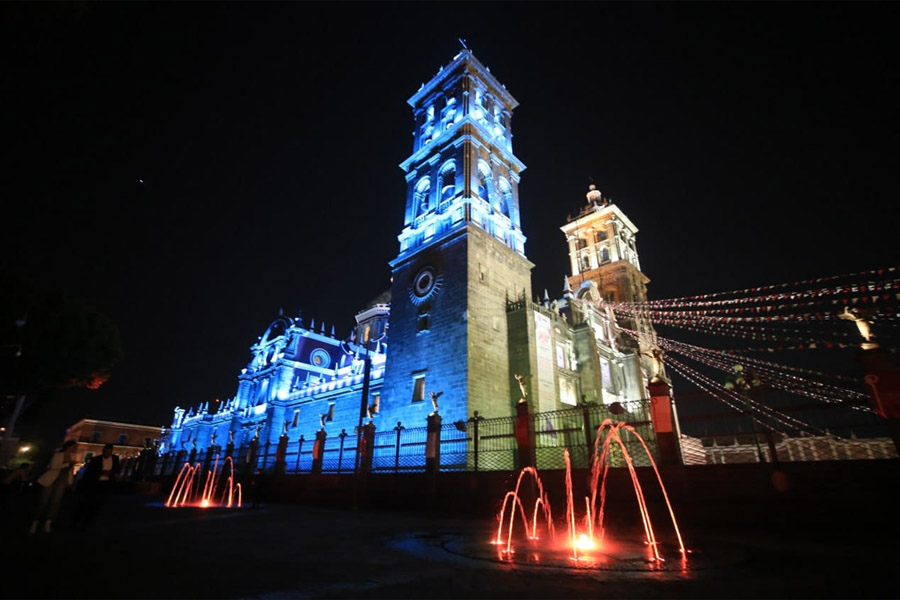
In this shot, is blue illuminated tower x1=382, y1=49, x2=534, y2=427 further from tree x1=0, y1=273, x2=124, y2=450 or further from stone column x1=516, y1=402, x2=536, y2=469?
tree x1=0, y1=273, x2=124, y2=450

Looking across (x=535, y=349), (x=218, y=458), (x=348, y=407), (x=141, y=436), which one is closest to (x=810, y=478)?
(x=535, y=349)

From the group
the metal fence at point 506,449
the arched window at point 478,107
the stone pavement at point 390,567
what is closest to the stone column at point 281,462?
the metal fence at point 506,449

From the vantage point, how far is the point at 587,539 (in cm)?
716

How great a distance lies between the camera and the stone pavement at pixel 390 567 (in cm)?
382

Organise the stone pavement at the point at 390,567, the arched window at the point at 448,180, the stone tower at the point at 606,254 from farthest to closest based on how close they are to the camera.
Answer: the stone tower at the point at 606,254, the arched window at the point at 448,180, the stone pavement at the point at 390,567

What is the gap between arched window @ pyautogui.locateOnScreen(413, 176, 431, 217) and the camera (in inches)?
1075

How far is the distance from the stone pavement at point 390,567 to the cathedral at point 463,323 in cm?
976

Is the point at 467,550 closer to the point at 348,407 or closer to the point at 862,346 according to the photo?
the point at 862,346

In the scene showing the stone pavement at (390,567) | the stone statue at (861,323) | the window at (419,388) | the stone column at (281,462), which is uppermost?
the window at (419,388)

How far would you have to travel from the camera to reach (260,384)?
41.6m

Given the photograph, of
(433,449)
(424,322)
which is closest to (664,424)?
(433,449)

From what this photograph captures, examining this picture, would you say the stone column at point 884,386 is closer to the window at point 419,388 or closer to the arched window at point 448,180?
the window at point 419,388

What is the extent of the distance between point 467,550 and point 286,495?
1251 cm

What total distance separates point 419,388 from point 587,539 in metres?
14.6
